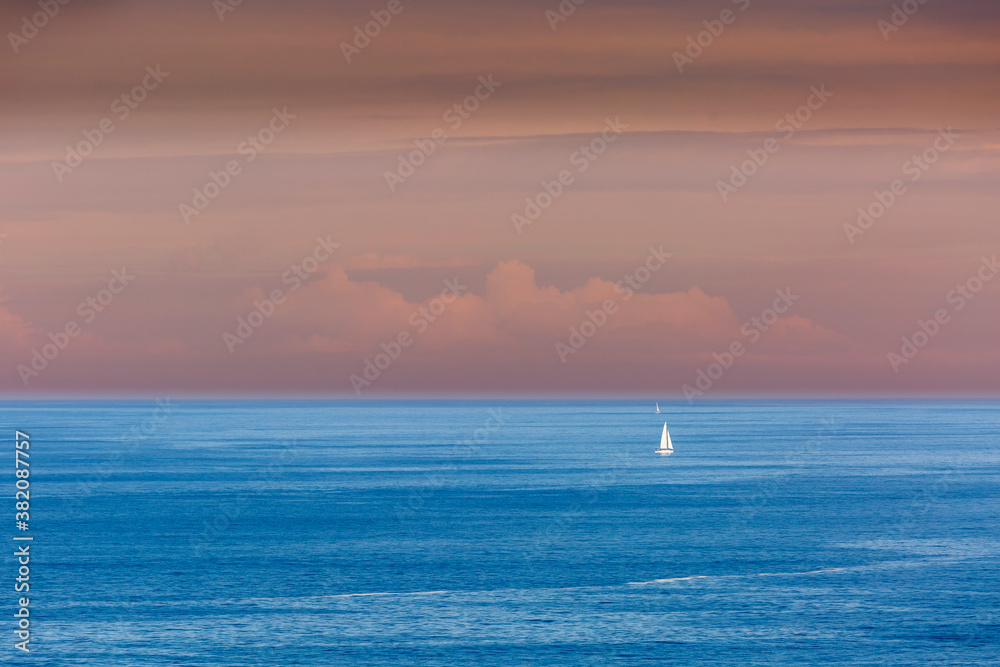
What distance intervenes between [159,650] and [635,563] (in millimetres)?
47560

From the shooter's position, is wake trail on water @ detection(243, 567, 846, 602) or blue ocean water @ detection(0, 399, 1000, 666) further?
wake trail on water @ detection(243, 567, 846, 602)

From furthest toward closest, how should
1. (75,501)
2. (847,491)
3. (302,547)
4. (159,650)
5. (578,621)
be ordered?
(847,491)
(75,501)
(302,547)
(578,621)
(159,650)

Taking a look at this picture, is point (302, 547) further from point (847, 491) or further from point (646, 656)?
point (847, 491)

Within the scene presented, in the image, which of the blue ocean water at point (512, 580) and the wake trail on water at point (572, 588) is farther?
the wake trail on water at point (572, 588)

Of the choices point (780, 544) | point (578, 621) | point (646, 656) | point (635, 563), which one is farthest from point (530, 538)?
point (646, 656)

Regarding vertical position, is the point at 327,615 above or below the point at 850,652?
above

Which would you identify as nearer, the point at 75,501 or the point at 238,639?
the point at 238,639

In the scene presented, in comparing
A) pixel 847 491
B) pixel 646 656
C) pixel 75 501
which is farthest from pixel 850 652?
pixel 75 501

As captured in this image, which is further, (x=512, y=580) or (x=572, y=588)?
(x=512, y=580)

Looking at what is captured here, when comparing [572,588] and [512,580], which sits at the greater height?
[512,580]

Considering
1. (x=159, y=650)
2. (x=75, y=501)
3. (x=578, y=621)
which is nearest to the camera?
(x=159, y=650)

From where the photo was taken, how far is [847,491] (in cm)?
17775

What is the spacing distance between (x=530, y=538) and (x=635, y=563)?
16.9 metres

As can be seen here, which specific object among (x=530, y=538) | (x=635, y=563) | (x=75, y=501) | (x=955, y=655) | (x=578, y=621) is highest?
(x=75, y=501)
